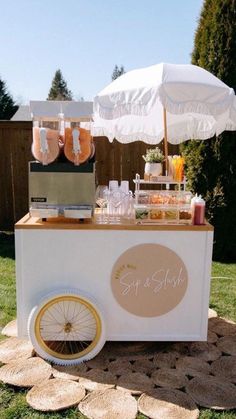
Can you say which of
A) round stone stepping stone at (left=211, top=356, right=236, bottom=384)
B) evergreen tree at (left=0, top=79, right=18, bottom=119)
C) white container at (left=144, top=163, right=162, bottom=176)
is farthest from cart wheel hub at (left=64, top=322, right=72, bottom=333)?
evergreen tree at (left=0, top=79, right=18, bottom=119)

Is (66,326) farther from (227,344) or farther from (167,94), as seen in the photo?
Answer: (167,94)

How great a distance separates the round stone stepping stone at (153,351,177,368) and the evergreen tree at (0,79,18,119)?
21483mm

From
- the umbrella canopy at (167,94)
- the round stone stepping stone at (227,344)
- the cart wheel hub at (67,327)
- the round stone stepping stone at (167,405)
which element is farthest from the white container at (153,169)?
the round stone stepping stone at (167,405)

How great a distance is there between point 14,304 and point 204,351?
1564mm

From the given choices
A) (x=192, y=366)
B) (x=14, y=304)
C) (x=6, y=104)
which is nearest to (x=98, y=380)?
(x=192, y=366)

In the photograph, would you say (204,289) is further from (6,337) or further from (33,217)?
(6,337)

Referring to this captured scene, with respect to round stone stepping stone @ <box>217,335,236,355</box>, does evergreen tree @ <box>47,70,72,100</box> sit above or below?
above

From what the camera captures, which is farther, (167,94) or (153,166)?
(153,166)

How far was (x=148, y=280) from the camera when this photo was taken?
2.51m

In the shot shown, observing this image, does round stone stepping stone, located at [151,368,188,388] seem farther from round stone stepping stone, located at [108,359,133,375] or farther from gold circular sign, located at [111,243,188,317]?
gold circular sign, located at [111,243,188,317]

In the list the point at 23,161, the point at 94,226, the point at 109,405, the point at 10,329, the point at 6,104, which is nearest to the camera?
the point at 109,405

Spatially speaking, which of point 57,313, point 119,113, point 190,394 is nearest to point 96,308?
point 57,313

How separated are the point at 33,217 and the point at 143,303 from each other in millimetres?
868

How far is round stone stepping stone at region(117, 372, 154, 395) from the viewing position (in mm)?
2217
